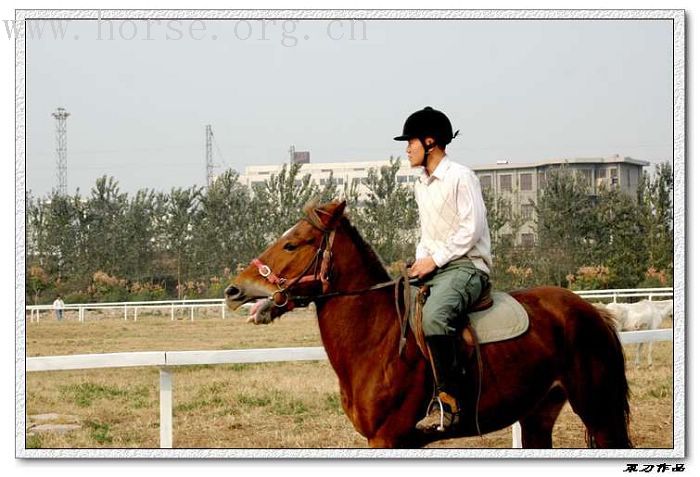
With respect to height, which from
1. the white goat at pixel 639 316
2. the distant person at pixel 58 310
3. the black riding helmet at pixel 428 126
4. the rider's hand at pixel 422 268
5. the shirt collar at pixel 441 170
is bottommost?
the distant person at pixel 58 310

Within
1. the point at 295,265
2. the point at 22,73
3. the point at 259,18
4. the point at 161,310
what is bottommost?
the point at 161,310

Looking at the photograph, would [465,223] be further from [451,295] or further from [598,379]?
[598,379]

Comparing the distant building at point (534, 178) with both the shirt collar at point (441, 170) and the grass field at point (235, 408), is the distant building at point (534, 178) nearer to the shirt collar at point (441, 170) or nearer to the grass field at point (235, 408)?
the grass field at point (235, 408)

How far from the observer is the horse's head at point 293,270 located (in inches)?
223

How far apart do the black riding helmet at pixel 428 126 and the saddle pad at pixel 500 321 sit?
3.75 feet

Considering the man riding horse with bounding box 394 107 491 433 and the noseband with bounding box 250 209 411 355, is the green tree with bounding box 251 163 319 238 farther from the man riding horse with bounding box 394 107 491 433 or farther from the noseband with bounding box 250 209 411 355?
the noseband with bounding box 250 209 411 355

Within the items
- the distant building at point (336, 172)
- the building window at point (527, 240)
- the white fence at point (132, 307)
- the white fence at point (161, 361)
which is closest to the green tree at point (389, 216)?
the distant building at point (336, 172)

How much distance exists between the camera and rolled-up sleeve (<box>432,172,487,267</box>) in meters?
5.82

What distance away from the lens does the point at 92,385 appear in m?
12.2

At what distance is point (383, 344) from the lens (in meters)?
5.79

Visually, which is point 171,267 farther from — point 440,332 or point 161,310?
point 440,332

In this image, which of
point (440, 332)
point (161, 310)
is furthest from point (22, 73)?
point (161, 310)

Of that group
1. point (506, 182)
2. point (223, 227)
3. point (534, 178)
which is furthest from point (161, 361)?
point (534, 178)

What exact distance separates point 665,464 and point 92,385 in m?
7.94
